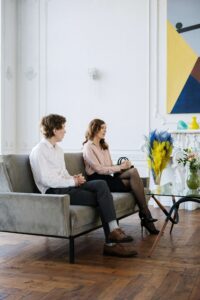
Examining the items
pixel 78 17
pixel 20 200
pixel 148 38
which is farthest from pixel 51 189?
pixel 78 17

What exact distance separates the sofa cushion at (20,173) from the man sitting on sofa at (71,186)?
8 cm

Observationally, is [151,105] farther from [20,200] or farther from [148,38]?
[20,200]

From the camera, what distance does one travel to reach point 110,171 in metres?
4.00

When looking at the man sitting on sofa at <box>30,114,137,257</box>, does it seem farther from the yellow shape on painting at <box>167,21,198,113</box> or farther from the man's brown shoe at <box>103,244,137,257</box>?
the yellow shape on painting at <box>167,21,198,113</box>

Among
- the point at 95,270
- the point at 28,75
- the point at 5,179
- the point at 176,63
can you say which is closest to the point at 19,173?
the point at 5,179

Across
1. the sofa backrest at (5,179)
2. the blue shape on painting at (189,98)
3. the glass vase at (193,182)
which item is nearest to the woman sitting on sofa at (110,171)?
the glass vase at (193,182)

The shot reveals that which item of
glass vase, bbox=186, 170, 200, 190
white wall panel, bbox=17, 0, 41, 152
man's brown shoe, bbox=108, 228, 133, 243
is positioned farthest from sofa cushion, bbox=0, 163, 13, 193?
white wall panel, bbox=17, 0, 41, 152

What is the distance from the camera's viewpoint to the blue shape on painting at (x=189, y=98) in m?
6.04

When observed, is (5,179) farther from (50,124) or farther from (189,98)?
(189,98)

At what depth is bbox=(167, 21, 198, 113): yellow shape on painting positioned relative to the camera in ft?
20.0

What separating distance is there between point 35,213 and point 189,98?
357 centimetres

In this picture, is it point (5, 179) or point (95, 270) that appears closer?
point (95, 270)

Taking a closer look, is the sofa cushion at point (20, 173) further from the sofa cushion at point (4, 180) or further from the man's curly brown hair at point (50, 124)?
the man's curly brown hair at point (50, 124)

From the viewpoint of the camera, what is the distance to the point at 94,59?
663 centimetres
